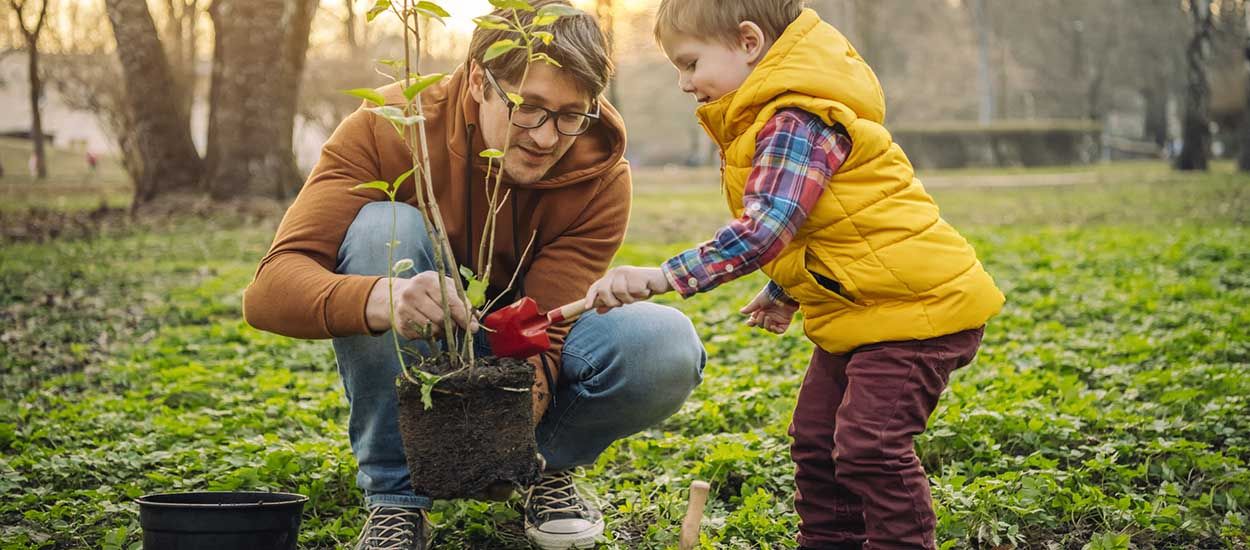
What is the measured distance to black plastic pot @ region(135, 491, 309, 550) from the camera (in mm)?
2148

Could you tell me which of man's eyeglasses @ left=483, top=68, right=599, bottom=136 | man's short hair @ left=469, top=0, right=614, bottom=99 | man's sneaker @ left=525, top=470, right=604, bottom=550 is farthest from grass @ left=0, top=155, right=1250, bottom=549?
man's short hair @ left=469, top=0, right=614, bottom=99

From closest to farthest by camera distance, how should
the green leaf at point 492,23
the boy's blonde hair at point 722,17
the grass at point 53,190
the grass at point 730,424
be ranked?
the green leaf at point 492,23 < the boy's blonde hair at point 722,17 < the grass at point 730,424 < the grass at point 53,190

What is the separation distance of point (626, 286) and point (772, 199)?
1.20 feet

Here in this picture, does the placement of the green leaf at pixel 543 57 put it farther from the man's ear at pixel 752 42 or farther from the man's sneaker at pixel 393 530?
the man's sneaker at pixel 393 530

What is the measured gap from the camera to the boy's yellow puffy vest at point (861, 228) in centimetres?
243

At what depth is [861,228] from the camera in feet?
8.02

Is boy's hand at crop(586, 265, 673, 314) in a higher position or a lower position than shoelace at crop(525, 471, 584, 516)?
higher

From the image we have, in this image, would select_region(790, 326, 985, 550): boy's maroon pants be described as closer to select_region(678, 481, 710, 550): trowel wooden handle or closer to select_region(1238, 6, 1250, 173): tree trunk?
select_region(678, 481, 710, 550): trowel wooden handle

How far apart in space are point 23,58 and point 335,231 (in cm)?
6028

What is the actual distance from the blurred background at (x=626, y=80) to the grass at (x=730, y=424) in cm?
133

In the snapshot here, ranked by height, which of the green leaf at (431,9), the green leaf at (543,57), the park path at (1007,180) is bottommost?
the park path at (1007,180)

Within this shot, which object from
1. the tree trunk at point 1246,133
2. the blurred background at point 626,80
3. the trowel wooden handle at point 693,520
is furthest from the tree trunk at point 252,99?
the tree trunk at point 1246,133

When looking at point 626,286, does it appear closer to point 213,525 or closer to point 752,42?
point 752,42

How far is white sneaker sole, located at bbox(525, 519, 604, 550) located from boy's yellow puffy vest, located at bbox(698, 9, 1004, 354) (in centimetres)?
76
